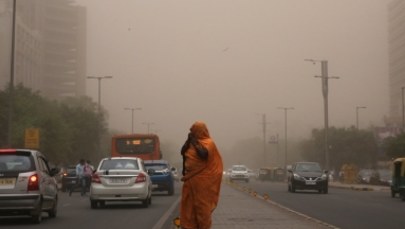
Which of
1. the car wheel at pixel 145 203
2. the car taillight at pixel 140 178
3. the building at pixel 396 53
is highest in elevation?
the building at pixel 396 53

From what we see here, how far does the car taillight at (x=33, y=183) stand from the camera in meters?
17.8

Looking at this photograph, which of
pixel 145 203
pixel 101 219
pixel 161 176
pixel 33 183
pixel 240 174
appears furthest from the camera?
pixel 240 174

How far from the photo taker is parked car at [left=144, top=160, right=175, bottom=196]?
114 feet

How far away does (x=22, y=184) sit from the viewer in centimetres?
1777

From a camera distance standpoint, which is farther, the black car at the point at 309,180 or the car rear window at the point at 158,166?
the black car at the point at 309,180

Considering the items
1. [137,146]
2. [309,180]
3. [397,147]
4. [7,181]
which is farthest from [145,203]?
[397,147]

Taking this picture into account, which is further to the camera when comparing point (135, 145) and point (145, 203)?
point (135, 145)

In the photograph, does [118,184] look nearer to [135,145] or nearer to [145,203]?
[145,203]

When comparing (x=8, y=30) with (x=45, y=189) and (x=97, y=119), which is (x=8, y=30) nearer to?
(x=97, y=119)

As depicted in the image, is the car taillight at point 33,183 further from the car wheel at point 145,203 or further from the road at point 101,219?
the car wheel at point 145,203

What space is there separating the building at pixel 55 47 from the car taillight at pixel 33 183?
393 feet

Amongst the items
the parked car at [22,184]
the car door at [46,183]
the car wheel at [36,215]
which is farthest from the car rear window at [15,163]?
the car wheel at [36,215]

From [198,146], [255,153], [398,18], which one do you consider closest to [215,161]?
[198,146]

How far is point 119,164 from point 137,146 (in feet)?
69.8
